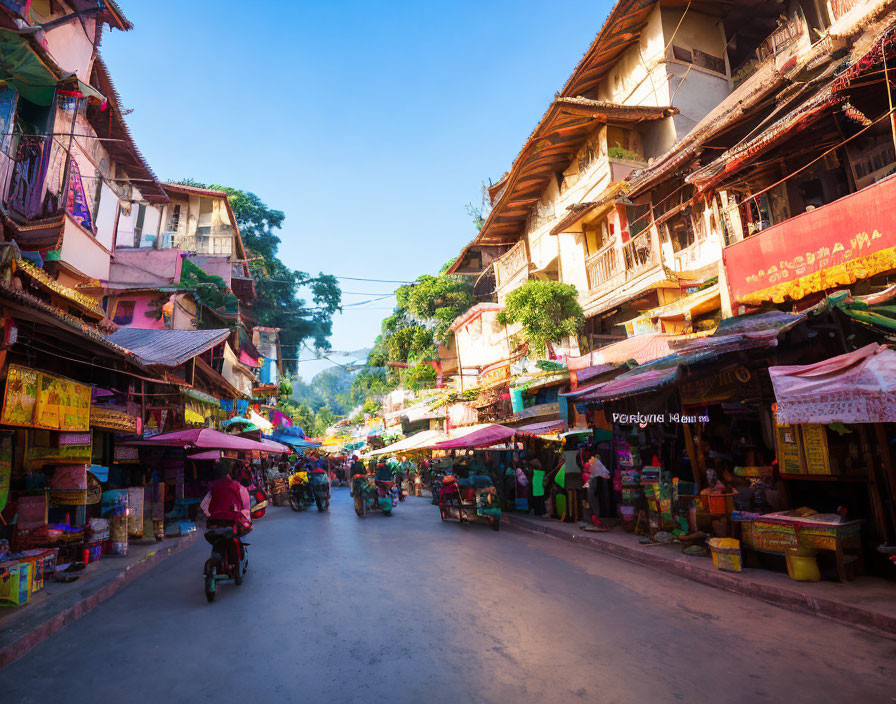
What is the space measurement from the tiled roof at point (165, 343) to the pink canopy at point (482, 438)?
7676 mm

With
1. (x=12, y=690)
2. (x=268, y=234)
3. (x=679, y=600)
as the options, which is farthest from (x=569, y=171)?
(x=268, y=234)

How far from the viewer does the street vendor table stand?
20.6 ft

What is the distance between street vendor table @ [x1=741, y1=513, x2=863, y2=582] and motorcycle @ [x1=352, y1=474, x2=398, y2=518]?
1213 centimetres

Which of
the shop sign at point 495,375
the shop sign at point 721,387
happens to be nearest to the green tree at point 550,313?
the shop sign at point 495,375

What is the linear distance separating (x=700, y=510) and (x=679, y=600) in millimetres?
3255

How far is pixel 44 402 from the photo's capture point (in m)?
7.49

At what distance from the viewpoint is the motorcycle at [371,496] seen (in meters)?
17.2

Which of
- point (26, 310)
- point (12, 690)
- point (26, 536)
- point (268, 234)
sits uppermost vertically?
point (268, 234)

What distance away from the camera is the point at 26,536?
27.3 feet

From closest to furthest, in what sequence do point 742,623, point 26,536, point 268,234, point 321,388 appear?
point 742,623
point 26,536
point 268,234
point 321,388

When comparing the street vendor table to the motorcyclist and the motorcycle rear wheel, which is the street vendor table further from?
the motorcycle rear wheel

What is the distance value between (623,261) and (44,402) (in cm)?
1630

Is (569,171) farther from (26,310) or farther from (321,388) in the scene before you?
(321,388)

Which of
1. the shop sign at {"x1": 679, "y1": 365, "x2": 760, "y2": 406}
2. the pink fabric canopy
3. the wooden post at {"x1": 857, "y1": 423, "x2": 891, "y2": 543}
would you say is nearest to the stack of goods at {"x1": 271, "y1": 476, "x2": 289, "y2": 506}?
the shop sign at {"x1": 679, "y1": 365, "x2": 760, "y2": 406}
